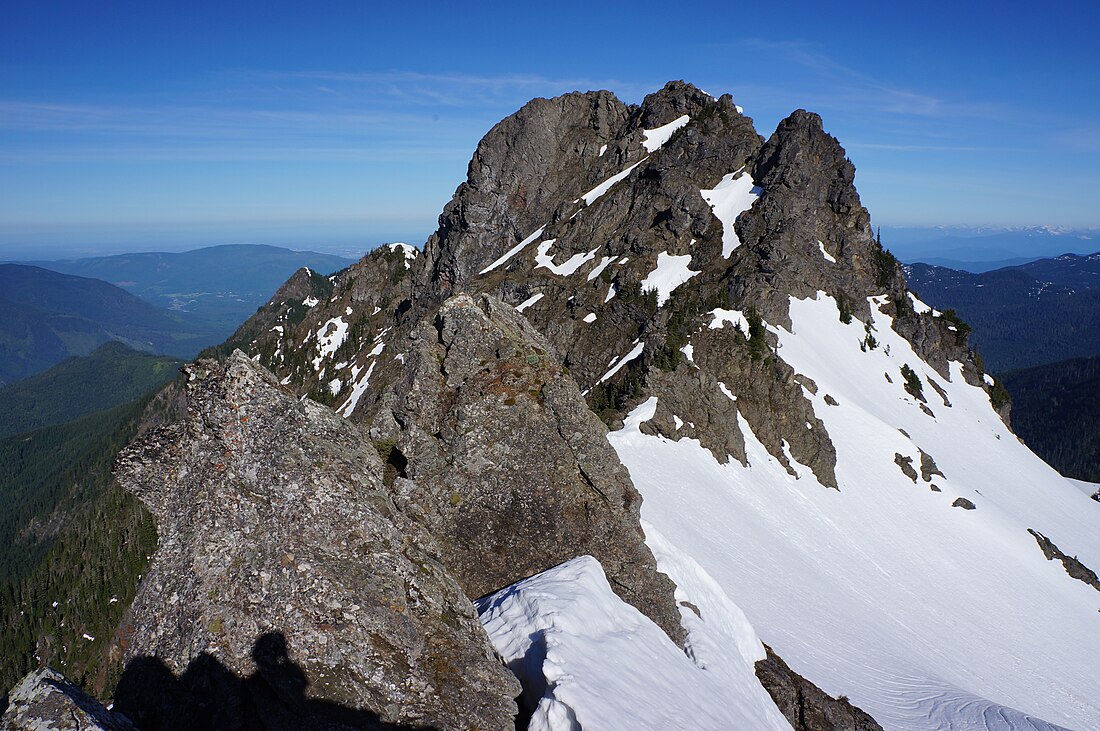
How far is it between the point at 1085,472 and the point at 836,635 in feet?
771

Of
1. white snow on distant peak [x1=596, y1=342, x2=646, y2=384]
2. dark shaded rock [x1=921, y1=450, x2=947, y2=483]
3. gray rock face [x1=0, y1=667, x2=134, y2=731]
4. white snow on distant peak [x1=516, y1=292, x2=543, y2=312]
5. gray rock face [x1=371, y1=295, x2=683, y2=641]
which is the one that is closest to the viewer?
gray rock face [x1=0, y1=667, x2=134, y2=731]

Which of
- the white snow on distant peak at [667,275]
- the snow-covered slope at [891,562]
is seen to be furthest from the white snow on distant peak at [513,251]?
the snow-covered slope at [891,562]

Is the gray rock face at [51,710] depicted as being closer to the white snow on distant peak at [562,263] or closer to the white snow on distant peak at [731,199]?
the white snow on distant peak at [562,263]

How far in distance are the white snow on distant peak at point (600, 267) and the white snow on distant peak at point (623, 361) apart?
2073 centimetres

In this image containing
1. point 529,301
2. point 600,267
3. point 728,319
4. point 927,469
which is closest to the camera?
point 927,469

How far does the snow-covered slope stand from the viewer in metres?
27.2

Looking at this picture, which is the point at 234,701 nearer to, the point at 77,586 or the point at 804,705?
the point at 804,705

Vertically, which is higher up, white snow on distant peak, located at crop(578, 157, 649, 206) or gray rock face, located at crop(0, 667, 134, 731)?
white snow on distant peak, located at crop(578, 157, 649, 206)

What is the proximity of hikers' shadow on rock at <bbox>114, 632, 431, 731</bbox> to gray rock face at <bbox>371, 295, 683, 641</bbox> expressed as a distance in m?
5.49

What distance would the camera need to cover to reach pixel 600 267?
256 feet

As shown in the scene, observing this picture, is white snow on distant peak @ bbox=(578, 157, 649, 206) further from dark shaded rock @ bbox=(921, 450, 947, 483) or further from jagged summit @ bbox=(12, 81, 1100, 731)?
dark shaded rock @ bbox=(921, 450, 947, 483)

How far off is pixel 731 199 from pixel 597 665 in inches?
3189

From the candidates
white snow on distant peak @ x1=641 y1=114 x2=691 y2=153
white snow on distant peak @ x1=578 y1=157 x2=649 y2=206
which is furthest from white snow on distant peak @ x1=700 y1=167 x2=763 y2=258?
white snow on distant peak @ x1=578 y1=157 x2=649 y2=206

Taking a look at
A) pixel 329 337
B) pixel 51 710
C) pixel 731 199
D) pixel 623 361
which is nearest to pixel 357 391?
pixel 329 337
